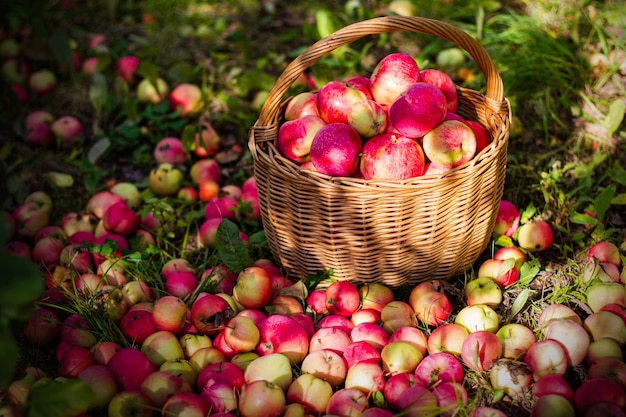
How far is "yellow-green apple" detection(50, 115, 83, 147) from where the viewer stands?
158 inches

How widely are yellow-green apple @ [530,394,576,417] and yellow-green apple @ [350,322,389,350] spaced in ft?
2.06

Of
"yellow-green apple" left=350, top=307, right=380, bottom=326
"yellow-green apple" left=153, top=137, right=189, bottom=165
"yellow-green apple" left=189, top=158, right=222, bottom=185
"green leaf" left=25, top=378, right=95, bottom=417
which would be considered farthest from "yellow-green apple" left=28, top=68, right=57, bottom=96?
"green leaf" left=25, top=378, right=95, bottom=417

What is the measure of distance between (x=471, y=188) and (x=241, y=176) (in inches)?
64.3

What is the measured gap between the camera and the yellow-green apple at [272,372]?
2.26 m

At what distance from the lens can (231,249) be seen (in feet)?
9.25

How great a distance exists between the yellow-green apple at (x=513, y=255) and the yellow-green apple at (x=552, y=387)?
29.7 inches

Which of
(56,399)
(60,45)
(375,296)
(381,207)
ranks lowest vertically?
(375,296)

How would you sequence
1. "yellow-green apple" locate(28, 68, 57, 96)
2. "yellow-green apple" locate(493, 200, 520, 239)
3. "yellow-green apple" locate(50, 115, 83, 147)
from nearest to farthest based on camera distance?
"yellow-green apple" locate(493, 200, 520, 239), "yellow-green apple" locate(50, 115, 83, 147), "yellow-green apple" locate(28, 68, 57, 96)

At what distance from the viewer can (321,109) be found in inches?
109

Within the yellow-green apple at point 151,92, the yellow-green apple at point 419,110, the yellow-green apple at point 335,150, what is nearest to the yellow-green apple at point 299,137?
the yellow-green apple at point 335,150

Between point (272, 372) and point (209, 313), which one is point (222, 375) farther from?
point (209, 313)

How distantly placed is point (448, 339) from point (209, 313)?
37.9 inches

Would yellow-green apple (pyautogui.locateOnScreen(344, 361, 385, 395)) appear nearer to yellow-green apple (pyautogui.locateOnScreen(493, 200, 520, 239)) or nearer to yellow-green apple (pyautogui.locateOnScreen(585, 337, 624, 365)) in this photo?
yellow-green apple (pyautogui.locateOnScreen(585, 337, 624, 365))

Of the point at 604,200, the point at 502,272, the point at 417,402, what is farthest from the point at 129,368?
the point at 604,200
